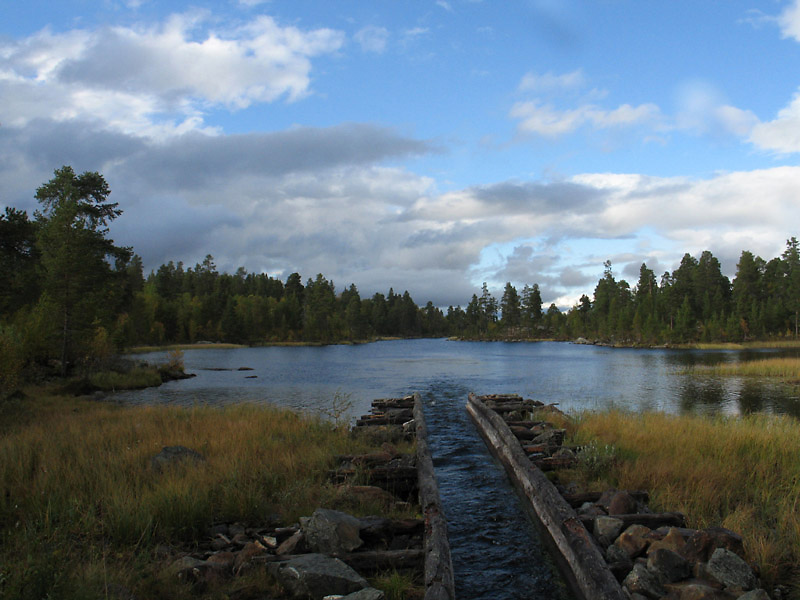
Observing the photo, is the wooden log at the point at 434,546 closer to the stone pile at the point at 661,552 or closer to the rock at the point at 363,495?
the rock at the point at 363,495

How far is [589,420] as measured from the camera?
16.1 metres

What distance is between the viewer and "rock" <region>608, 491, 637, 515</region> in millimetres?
7777

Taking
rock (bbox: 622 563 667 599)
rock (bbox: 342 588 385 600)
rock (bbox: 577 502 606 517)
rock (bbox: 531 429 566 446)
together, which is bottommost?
rock (bbox: 531 429 566 446)

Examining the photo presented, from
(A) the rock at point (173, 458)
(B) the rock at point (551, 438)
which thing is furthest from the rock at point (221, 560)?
(B) the rock at point (551, 438)

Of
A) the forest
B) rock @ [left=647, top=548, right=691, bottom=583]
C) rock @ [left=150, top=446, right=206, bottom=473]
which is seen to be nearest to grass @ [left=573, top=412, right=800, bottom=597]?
rock @ [left=647, top=548, right=691, bottom=583]

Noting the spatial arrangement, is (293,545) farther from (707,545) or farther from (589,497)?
(589,497)

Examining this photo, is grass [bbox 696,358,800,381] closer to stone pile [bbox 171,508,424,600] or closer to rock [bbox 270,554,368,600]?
stone pile [bbox 171,508,424,600]

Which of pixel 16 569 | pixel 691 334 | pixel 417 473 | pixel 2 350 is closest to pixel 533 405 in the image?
pixel 417 473

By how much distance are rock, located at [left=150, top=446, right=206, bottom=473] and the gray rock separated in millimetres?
3995

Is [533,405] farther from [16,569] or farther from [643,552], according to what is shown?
[16,569]

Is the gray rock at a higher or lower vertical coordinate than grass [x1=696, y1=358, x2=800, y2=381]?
higher

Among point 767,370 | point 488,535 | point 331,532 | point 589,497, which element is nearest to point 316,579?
point 331,532

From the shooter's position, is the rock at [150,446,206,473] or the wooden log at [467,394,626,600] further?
the rock at [150,446,206,473]

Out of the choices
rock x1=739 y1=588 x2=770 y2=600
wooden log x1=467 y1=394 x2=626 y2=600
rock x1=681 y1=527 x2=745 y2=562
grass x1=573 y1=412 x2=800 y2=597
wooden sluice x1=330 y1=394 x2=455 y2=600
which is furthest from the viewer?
grass x1=573 y1=412 x2=800 y2=597
